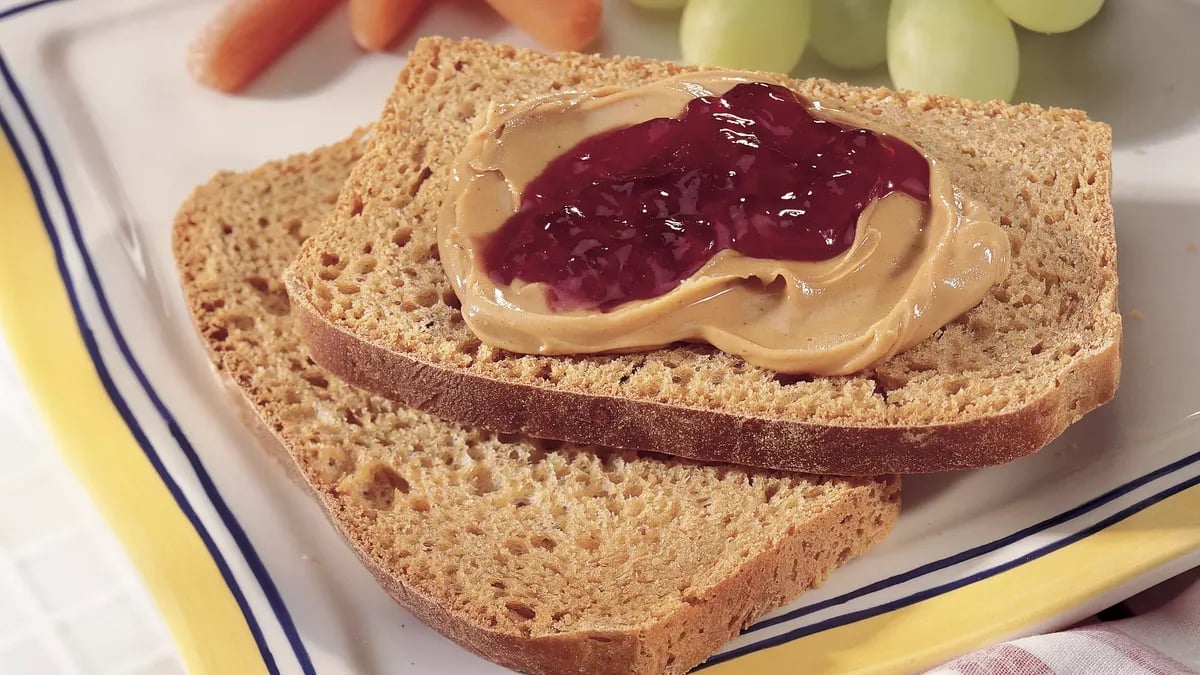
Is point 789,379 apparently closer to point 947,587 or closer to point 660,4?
point 947,587

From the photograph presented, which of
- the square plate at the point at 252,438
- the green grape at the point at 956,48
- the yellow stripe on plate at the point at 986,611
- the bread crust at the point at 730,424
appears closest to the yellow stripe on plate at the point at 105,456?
the square plate at the point at 252,438

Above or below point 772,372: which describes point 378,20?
above

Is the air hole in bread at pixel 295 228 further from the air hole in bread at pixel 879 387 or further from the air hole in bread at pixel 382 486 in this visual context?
the air hole in bread at pixel 879 387

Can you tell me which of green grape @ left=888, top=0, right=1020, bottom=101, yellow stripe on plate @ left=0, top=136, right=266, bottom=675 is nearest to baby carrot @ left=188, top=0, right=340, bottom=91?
yellow stripe on plate @ left=0, top=136, right=266, bottom=675

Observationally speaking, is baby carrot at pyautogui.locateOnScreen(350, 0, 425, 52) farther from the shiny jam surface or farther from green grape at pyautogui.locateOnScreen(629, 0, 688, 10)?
the shiny jam surface

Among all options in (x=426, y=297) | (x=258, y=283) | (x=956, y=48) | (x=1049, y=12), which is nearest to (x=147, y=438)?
(x=258, y=283)

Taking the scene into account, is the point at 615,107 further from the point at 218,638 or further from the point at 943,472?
the point at 218,638
